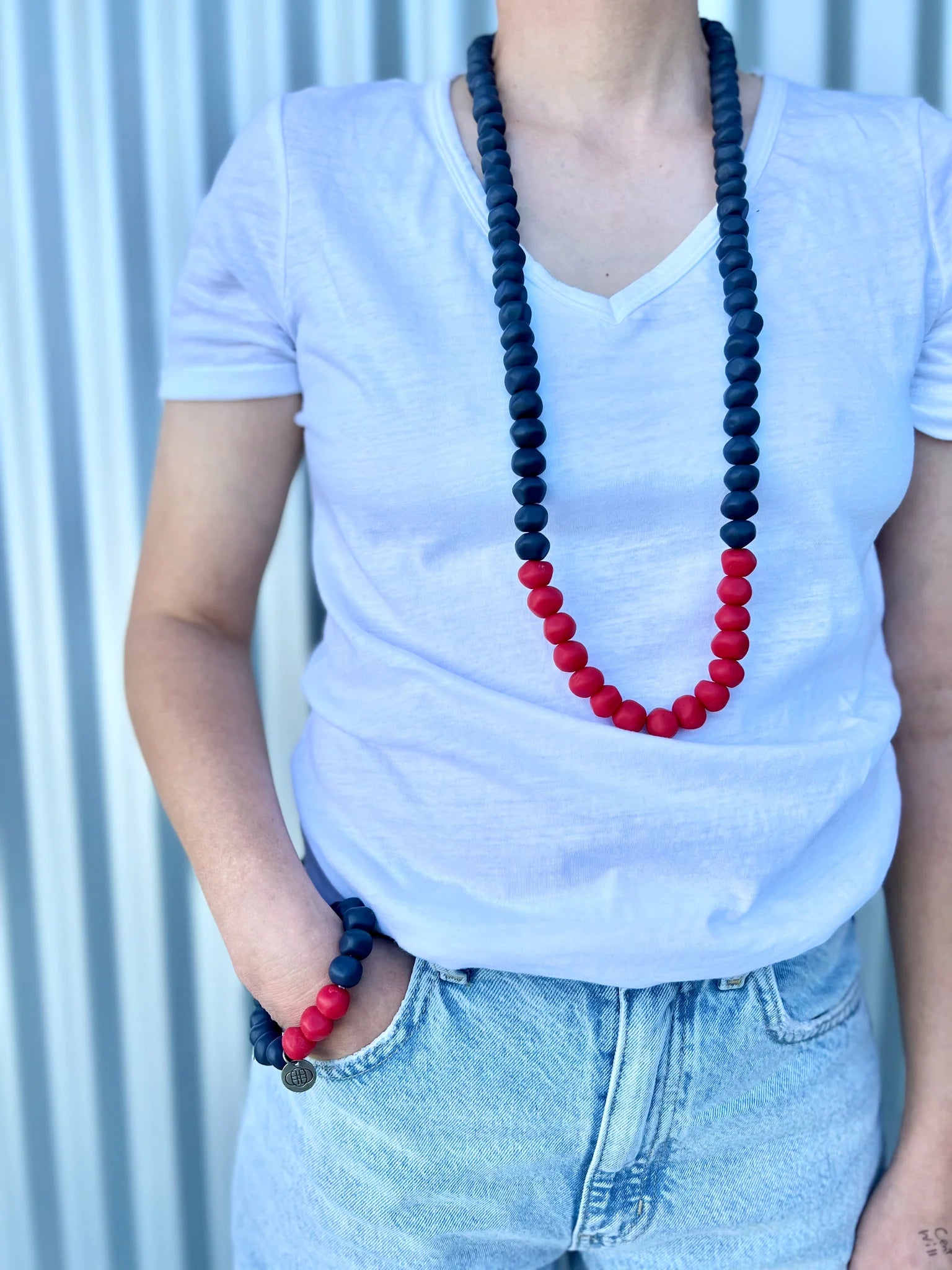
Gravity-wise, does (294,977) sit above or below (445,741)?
below

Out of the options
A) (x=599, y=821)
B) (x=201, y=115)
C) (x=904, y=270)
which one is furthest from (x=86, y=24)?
(x=599, y=821)

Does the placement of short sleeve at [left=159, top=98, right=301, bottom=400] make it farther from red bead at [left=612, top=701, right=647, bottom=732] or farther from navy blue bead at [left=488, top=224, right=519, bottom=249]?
red bead at [left=612, top=701, right=647, bottom=732]

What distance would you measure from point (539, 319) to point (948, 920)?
2.52 ft

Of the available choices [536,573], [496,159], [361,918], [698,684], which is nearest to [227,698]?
[361,918]

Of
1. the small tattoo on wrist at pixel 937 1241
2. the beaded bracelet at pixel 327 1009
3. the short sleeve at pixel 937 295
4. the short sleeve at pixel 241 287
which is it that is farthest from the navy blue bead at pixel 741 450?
the small tattoo on wrist at pixel 937 1241

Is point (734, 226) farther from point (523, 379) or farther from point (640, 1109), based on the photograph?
point (640, 1109)

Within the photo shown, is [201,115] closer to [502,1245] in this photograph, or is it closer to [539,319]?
[539,319]

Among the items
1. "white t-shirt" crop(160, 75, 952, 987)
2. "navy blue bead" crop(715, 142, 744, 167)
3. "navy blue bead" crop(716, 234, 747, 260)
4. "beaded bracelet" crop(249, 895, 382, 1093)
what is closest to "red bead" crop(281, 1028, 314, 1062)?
"beaded bracelet" crop(249, 895, 382, 1093)

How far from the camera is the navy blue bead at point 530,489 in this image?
935 mm

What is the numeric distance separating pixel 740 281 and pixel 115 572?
1037 mm

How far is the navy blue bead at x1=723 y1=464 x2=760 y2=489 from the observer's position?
0.94 m

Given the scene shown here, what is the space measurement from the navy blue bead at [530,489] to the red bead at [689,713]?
0.22 m

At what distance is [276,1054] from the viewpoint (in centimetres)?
103

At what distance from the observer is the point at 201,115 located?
1504mm
